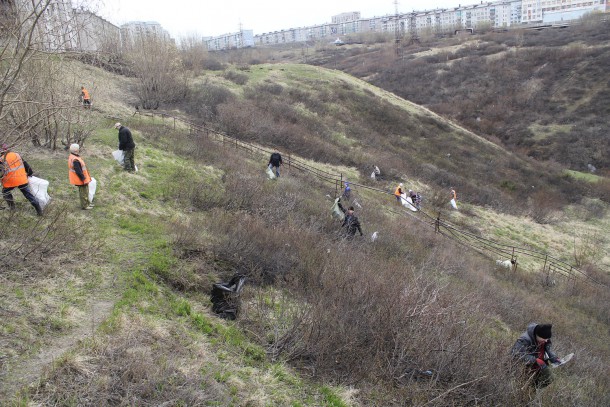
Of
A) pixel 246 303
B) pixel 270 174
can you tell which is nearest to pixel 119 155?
pixel 270 174

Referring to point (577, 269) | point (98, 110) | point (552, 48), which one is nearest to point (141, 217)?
point (98, 110)

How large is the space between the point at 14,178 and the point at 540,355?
9.44m

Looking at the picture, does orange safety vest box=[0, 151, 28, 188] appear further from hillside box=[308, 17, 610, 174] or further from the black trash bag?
hillside box=[308, 17, 610, 174]

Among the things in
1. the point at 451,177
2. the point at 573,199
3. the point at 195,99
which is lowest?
the point at 573,199

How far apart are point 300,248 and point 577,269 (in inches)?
607

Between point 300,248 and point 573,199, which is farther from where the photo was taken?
point 573,199

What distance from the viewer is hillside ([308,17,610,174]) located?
41.5 meters

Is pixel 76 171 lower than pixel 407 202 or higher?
higher

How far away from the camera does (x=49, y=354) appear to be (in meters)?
4.69

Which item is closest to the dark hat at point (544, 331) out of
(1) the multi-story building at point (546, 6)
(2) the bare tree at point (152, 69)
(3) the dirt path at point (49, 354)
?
(3) the dirt path at point (49, 354)

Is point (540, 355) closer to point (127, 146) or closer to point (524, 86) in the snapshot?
point (127, 146)

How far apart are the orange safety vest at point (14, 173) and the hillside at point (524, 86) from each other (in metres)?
42.3

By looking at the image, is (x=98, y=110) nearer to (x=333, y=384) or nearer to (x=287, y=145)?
(x=287, y=145)

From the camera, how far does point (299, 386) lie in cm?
534
